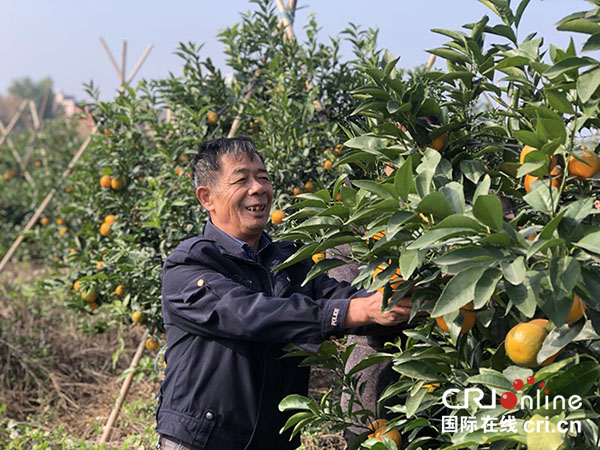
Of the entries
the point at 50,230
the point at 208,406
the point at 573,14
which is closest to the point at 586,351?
the point at 573,14

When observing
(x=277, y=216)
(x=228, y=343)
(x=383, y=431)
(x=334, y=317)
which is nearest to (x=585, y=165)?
(x=334, y=317)

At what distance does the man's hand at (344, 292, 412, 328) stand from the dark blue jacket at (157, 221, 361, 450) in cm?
4

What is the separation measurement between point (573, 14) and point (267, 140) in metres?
1.99

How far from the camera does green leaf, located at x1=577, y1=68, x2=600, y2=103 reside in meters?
1.07

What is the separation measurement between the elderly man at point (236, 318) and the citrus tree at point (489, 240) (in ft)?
0.40

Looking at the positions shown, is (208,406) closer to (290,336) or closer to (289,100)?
(290,336)

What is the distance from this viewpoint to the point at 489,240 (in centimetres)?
94

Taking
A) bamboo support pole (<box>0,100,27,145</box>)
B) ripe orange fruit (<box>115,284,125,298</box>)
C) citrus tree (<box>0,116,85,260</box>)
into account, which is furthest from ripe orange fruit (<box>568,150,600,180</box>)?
bamboo support pole (<box>0,100,27,145</box>)

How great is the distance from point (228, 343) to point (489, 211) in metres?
0.92

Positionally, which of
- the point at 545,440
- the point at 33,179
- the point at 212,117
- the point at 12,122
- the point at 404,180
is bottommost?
the point at 545,440

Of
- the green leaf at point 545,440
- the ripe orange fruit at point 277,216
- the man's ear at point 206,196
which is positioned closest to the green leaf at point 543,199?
the green leaf at point 545,440

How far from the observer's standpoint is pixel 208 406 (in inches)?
65.0

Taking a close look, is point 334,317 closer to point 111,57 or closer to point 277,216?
point 277,216

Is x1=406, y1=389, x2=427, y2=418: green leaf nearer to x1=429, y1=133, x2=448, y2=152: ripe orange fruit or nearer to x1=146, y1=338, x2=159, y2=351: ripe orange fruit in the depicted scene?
x1=429, y1=133, x2=448, y2=152: ripe orange fruit
